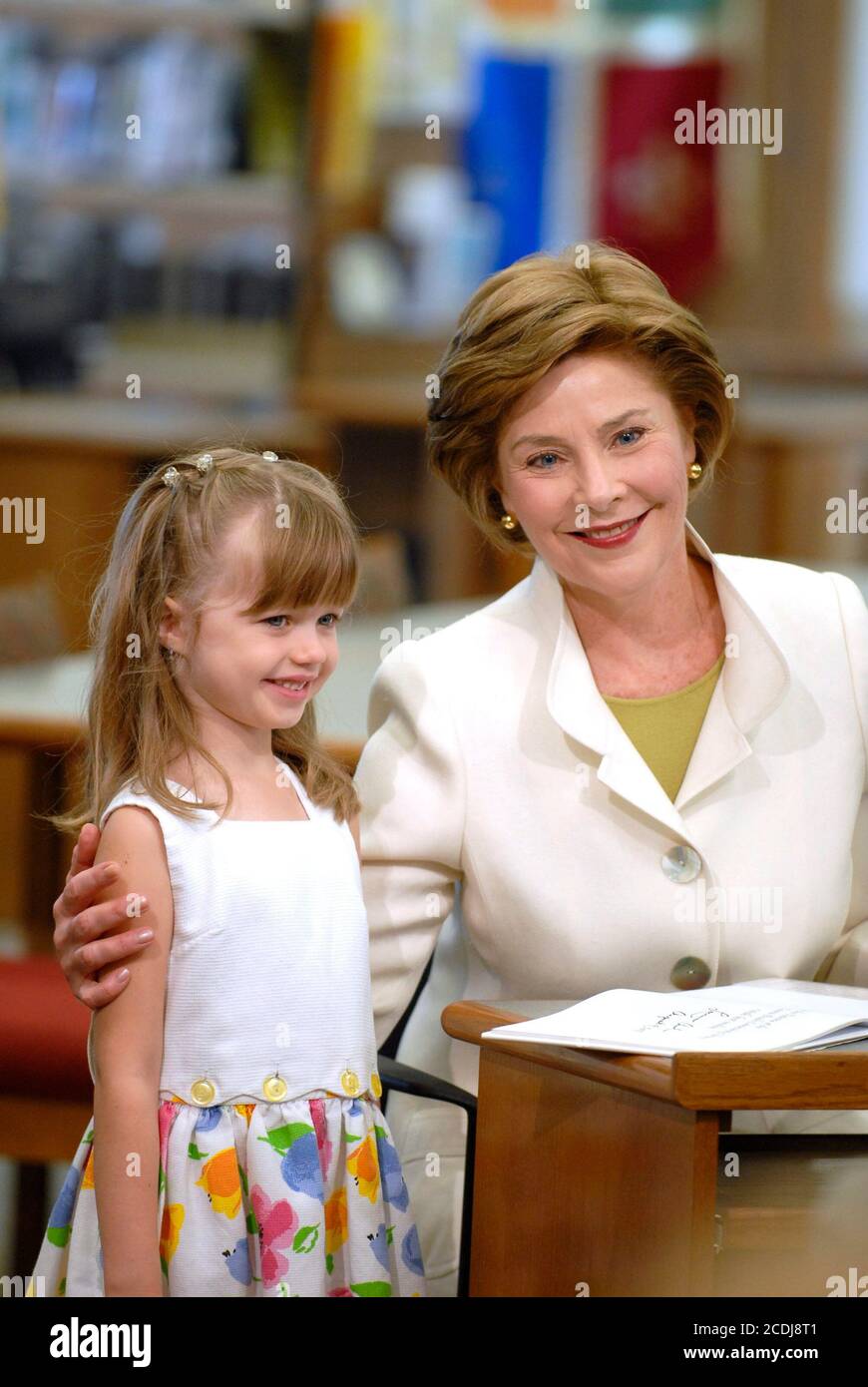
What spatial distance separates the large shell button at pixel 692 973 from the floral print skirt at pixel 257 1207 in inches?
15.8

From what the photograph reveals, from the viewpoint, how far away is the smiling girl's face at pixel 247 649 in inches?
70.4

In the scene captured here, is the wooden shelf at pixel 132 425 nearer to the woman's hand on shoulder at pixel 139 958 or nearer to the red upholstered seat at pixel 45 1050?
the red upholstered seat at pixel 45 1050

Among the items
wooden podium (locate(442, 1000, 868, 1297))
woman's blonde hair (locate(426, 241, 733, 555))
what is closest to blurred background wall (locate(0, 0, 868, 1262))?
woman's blonde hair (locate(426, 241, 733, 555))

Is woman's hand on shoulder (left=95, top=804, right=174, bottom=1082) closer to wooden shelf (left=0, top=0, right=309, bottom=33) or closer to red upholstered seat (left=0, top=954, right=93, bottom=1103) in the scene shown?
red upholstered seat (left=0, top=954, right=93, bottom=1103)

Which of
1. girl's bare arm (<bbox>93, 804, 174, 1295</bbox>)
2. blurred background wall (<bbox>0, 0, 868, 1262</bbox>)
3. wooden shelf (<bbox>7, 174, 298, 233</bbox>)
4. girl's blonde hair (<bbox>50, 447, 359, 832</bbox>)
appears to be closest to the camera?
girl's bare arm (<bbox>93, 804, 174, 1295</bbox>)

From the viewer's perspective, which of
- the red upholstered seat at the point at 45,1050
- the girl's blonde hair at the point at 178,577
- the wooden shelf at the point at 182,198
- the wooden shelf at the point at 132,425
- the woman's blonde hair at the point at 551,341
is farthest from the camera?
the wooden shelf at the point at 182,198

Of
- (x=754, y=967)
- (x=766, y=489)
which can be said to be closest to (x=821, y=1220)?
(x=754, y=967)

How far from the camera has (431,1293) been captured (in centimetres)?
204

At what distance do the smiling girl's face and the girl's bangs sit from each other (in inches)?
0.5

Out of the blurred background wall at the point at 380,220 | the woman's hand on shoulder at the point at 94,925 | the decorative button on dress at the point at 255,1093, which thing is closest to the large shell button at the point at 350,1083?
the decorative button on dress at the point at 255,1093

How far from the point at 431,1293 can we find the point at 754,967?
49 cm

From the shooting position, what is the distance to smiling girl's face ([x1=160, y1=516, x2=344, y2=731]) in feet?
5.87

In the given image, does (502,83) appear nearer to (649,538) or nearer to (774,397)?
(774,397)

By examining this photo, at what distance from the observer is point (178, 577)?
1.83 metres
